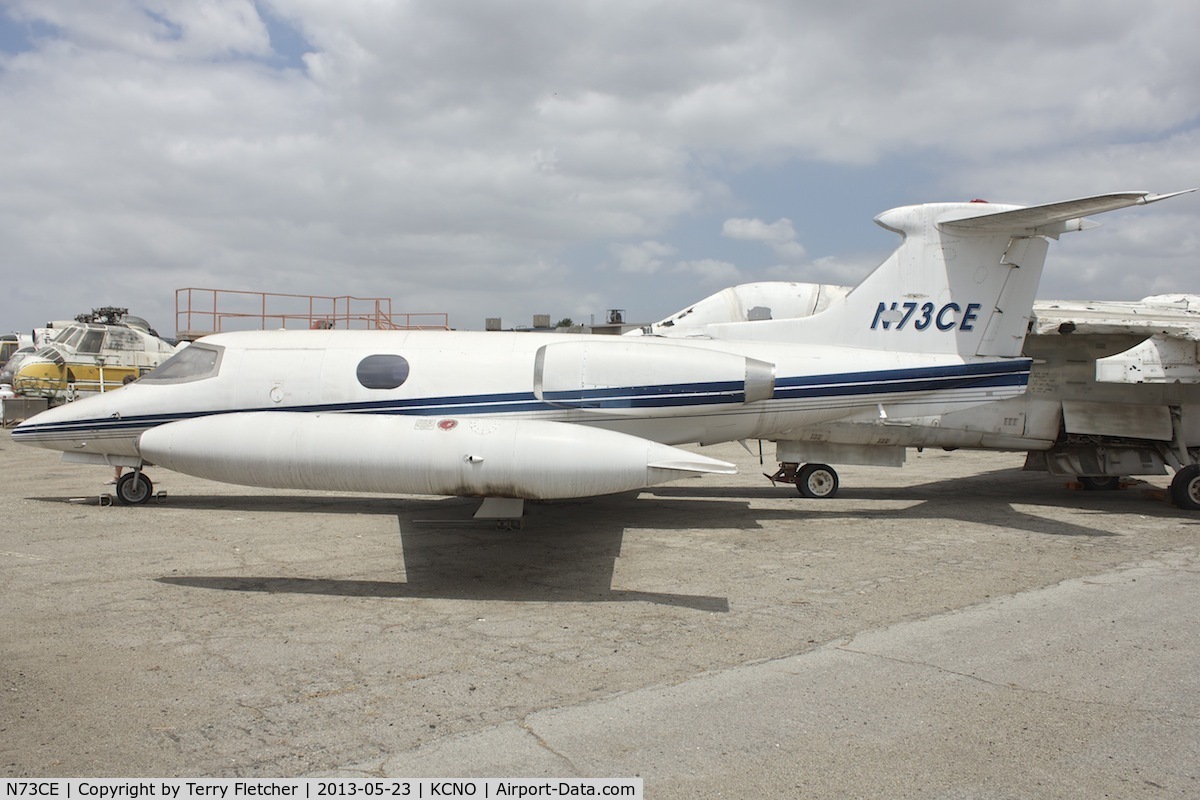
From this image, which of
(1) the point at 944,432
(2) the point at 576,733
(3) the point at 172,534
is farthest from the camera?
(1) the point at 944,432

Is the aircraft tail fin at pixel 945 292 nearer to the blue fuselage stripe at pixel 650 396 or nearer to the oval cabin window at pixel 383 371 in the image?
the blue fuselage stripe at pixel 650 396

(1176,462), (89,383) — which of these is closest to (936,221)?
(1176,462)

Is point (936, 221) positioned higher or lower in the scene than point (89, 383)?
higher

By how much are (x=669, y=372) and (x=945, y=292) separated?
4203 millimetres

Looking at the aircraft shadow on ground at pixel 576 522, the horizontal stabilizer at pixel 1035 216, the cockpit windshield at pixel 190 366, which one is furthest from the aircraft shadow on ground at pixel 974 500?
the cockpit windshield at pixel 190 366

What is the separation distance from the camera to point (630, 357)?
9297 mm

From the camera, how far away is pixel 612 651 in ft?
18.5

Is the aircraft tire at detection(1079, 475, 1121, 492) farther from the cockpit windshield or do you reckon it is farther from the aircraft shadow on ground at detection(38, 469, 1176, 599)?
the cockpit windshield

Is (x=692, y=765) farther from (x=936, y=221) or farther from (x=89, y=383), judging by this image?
(x=89, y=383)

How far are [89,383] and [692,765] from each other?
26.7 m

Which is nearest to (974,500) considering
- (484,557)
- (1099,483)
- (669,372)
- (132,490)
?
(1099,483)

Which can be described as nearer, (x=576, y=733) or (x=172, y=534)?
(x=576, y=733)

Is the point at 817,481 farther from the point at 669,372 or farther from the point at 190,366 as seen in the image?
the point at 190,366
